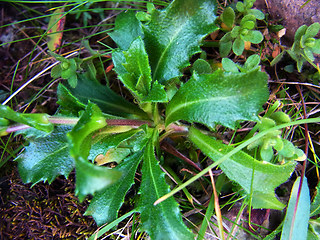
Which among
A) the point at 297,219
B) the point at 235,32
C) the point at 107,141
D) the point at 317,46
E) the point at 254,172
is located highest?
the point at 235,32

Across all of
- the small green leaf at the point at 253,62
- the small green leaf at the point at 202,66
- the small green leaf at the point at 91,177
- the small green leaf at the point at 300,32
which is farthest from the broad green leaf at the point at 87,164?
the small green leaf at the point at 300,32

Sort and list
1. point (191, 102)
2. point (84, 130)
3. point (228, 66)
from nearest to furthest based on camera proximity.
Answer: point (84, 130) < point (191, 102) < point (228, 66)

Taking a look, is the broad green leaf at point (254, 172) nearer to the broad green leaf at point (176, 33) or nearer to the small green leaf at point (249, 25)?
the broad green leaf at point (176, 33)

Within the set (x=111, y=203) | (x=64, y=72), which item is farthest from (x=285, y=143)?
(x=64, y=72)

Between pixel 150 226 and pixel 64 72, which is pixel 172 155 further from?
pixel 64 72

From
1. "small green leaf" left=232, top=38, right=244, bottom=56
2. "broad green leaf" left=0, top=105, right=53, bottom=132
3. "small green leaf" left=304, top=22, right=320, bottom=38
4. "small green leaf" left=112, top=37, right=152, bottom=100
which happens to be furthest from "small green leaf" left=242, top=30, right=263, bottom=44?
"broad green leaf" left=0, top=105, right=53, bottom=132

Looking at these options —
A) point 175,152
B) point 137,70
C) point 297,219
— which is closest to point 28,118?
point 137,70

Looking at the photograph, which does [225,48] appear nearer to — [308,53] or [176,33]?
[176,33]
